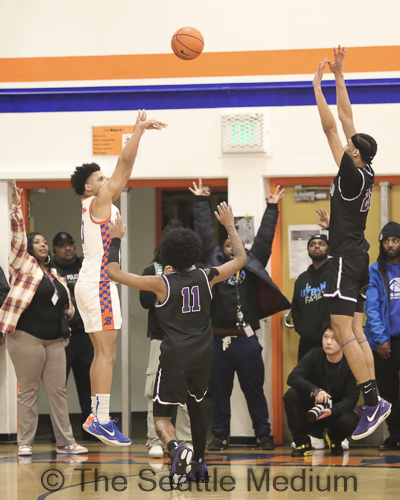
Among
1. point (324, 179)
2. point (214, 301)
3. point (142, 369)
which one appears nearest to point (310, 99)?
point (324, 179)

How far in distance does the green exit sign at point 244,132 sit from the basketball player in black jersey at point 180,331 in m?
2.56

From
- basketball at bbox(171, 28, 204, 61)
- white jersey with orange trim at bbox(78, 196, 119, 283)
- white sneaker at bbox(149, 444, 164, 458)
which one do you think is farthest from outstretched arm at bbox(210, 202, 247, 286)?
white sneaker at bbox(149, 444, 164, 458)

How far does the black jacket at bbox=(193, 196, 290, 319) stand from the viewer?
23.8 feet

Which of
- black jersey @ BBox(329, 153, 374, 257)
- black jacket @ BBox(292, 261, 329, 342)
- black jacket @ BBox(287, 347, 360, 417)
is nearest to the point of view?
black jersey @ BBox(329, 153, 374, 257)

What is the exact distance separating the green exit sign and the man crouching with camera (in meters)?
1.96

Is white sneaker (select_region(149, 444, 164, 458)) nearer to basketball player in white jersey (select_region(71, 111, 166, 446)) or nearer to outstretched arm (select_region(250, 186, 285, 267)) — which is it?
basketball player in white jersey (select_region(71, 111, 166, 446))

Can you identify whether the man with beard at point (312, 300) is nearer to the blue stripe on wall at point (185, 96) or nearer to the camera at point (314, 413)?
the camera at point (314, 413)

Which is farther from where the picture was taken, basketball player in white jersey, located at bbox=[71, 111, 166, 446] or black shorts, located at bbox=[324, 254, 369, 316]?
basketball player in white jersey, located at bbox=[71, 111, 166, 446]

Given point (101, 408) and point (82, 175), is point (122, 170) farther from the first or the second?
point (101, 408)

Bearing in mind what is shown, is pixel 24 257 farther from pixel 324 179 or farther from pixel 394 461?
pixel 394 461

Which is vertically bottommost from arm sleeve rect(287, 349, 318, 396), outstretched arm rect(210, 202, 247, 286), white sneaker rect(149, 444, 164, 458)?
white sneaker rect(149, 444, 164, 458)

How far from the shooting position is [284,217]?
26.3 ft

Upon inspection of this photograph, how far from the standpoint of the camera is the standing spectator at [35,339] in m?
7.05

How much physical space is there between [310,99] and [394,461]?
3434mm
